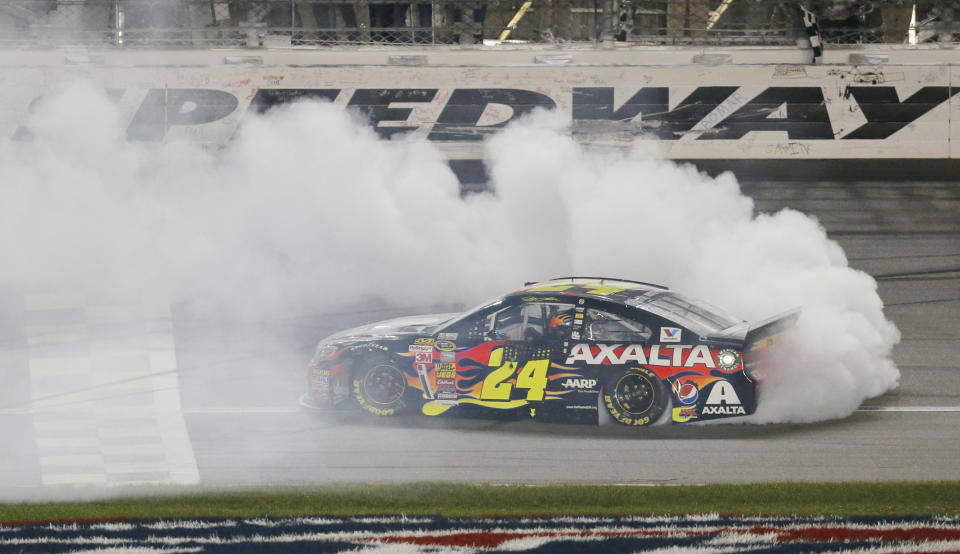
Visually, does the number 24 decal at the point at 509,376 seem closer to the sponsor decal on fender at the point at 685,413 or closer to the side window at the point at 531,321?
the side window at the point at 531,321

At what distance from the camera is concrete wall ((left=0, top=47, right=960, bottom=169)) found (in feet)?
48.4

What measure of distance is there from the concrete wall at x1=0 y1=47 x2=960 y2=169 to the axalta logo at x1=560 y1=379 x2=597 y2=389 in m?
6.46

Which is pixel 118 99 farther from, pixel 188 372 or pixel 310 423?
pixel 310 423

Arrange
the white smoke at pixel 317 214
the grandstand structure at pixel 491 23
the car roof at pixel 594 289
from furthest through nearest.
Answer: the grandstand structure at pixel 491 23, the white smoke at pixel 317 214, the car roof at pixel 594 289

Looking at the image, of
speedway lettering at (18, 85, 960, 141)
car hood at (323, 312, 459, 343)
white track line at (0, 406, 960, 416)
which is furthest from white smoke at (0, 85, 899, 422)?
car hood at (323, 312, 459, 343)

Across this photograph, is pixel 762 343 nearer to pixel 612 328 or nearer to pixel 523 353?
pixel 612 328

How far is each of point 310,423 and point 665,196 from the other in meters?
4.60

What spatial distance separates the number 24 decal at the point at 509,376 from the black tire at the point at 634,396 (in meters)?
0.47

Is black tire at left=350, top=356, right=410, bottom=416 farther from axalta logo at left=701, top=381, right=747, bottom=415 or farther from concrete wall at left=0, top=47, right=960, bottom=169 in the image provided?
concrete wall at left=0, top=47, right=960, bottom=169

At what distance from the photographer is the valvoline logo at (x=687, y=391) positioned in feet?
27.9

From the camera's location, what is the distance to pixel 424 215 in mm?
13055

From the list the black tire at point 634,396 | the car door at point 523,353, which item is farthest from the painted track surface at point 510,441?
the car door at point 523,353

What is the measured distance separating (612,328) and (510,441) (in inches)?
43.5

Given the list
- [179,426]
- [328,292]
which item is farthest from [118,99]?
[179,426]
